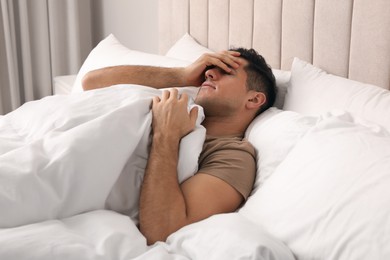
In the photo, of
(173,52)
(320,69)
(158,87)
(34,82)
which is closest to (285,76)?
(320,69)

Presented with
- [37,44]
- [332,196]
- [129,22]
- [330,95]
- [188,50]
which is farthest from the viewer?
[37,44]

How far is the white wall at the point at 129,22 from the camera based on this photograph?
9.84 ft

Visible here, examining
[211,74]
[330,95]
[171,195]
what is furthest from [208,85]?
[171,195]

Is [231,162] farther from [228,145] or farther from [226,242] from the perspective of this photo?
[226,242]

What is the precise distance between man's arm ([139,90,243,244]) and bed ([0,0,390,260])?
0.04 metres

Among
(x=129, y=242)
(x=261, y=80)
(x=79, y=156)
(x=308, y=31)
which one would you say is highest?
(x=308, y=31)

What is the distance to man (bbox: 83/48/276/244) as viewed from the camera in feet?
4.13

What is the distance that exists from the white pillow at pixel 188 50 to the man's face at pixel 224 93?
446mm

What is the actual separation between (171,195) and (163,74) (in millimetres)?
668

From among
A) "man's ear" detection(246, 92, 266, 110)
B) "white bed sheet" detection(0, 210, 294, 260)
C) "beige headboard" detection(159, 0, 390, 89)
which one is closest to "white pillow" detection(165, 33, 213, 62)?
"beige headboard" detection(159, 0, 390, 89)

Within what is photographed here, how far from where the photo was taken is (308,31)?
5.53 ft

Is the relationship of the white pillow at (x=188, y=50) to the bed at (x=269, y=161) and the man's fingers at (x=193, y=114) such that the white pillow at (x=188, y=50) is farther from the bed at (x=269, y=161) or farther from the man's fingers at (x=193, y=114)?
the man's fingers at (x=193, y=114)

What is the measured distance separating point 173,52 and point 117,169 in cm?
107

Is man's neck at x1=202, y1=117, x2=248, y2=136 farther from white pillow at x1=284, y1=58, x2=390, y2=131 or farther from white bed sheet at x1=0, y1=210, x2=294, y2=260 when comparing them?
white bed sheet at x1=0, y1=210, x2=294, y2=260
